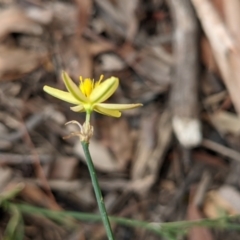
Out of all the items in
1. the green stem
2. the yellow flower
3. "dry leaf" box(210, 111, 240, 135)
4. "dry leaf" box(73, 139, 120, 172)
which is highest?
the yellow flower

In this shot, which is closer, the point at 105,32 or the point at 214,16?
the point at 214,16

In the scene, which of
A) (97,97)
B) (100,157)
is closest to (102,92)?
(97,97)

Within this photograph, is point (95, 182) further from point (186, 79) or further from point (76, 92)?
point (186, 79)

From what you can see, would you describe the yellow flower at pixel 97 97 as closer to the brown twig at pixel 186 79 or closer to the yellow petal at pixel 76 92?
the yellow petal at pixel 76 92

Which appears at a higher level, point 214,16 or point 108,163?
point 214,16

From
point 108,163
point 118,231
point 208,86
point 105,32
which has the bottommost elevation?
point 118,231

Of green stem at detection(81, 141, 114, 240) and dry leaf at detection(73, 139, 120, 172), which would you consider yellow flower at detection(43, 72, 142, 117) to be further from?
Answer: dry leaf at detection(73, 139, 120, 172)

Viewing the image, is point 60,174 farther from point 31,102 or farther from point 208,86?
point 208,86

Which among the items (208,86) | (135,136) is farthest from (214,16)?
→ (135,136)

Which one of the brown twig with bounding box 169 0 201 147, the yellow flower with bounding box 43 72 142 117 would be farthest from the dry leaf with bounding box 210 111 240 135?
the yellow flower with bounding box 43 72 142 117
